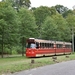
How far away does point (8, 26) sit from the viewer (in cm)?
3819

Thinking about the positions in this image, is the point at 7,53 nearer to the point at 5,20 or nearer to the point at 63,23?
the point at 5,20

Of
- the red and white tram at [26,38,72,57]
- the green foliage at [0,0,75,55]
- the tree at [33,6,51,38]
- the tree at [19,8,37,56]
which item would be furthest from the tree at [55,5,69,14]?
the tree at [19,8,37,56]

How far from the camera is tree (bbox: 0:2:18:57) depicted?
124 ft

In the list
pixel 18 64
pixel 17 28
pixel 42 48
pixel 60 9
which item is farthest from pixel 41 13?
pixel 18 64

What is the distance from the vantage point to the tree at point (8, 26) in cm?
3790

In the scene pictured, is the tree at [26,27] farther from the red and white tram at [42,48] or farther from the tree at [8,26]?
→ the tree at [8,26]

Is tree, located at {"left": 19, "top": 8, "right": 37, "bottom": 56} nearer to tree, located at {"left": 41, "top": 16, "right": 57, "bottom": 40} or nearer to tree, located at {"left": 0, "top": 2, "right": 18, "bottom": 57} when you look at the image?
tree, located at {"left": 0, "top": 2, "right": 18, "bottom": 57}

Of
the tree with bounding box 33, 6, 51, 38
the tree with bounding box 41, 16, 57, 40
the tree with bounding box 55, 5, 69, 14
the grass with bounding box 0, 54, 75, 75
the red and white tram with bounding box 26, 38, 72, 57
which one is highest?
the tree with bounding box 55, 5, 69, 14

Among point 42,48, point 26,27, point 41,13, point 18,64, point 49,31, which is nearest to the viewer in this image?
point 18,64

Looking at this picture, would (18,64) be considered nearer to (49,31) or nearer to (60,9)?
(49,31)

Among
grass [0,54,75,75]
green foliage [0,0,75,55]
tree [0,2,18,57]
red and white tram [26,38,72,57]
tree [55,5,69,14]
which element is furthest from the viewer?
tree [55,5,69,14]

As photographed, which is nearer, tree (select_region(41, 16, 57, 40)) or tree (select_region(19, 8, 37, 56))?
tree (select_region(19, 8, 37, 56))

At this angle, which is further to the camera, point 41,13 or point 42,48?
point 41,13

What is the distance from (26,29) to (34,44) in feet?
15.2
